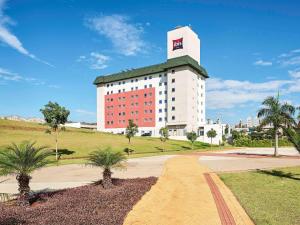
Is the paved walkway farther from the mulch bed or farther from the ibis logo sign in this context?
the ibis logo sign

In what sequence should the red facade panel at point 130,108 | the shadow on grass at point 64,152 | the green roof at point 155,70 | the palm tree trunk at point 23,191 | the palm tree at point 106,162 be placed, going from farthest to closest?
the red facade panel at point 130,108 → the green roof at point 155,70 → the shadow on grass at point 64,152 → the palm tree at point 106,162 → the palm tree trunk at point 23,191

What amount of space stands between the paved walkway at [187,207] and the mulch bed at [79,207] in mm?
615

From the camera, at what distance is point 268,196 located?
550 inches

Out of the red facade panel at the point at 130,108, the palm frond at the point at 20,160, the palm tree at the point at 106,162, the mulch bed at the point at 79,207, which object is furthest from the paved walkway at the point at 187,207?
the red facade panel at the point at 130,108

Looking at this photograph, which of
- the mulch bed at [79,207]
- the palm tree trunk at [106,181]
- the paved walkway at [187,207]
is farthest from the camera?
the palm tree trunk at [106,181]

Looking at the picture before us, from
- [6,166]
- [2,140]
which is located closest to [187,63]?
[2,140]

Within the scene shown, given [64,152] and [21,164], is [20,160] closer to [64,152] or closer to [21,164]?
[21,164]

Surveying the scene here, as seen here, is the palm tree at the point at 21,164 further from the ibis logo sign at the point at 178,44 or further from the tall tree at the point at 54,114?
the ibis logo sign at the point at 178,44

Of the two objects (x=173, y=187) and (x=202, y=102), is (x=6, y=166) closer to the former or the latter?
(x=173, y=187)

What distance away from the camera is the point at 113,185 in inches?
654

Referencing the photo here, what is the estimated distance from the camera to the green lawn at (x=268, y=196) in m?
10.5

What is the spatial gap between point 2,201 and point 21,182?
2.09 m

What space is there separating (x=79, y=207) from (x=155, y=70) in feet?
284

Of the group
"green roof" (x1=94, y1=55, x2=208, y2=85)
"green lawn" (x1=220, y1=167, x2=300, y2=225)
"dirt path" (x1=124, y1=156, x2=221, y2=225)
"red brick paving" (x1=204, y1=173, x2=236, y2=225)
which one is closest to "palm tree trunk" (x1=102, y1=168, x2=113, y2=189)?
"dirt path" (x1=124, y1=156, x2=221, y2=225)
